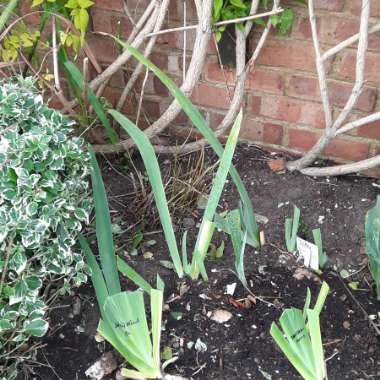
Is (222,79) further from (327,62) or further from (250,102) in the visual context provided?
(327,62)

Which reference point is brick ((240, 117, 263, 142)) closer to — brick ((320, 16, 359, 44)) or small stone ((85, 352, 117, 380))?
brick ((320, 16, 359, 44))

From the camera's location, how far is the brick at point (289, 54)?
175 cm

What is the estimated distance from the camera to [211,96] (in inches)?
77.2

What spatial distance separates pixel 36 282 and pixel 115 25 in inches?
38.3

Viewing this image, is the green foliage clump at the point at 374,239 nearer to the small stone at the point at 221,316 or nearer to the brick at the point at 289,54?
the small stone at the point at 221,316

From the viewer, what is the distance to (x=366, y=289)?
5.09ft

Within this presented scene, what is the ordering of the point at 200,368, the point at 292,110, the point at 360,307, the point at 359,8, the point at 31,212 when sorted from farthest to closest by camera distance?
the point at 292,110
the point at 359,8
the point at 360,307
the point at 200,368
the point at 31,212

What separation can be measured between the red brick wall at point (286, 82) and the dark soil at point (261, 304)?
19 cm

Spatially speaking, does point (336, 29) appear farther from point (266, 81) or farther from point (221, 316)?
point (221, 316)

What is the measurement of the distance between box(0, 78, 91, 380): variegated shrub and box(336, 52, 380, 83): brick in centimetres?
84

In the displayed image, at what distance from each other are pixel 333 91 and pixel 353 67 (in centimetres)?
10

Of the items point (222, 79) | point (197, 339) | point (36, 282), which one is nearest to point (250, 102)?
point (222, 79)

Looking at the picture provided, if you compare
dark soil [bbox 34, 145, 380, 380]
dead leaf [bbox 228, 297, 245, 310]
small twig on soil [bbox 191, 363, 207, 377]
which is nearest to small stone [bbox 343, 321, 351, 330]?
dark soil [bbox 34, 145, 380, 380]

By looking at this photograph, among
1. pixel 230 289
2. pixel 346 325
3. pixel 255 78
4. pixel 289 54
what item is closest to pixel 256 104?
pixel 255 78
